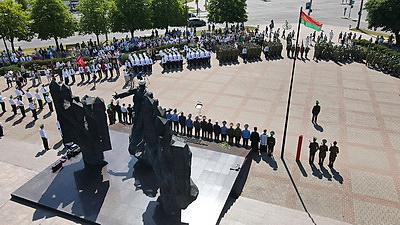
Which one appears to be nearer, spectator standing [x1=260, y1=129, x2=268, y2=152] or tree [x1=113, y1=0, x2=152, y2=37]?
spectator standing [x1=260, y1=129, x2=268, y2=152]

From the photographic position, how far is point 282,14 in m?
57.5

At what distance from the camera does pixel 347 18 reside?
53562 millimetres

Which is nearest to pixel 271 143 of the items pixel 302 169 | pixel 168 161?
pixel 302 169

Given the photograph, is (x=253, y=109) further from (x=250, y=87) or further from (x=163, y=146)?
(x=163, y=146)

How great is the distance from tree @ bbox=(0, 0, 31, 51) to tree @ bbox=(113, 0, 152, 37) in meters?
9.26

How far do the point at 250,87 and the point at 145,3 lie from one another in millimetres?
18760

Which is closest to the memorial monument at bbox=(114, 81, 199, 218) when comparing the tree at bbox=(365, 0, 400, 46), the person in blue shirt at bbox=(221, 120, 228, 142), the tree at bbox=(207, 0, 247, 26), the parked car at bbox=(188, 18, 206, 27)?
the person in blue shirt at bbox=(221, 120, 228, 142)

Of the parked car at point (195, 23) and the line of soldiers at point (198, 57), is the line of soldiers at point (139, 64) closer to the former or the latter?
the line of soldiers at point (198, 57)

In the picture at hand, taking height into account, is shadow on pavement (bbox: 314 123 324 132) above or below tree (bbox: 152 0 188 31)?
below

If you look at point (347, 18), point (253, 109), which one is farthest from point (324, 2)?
point (253, 109)

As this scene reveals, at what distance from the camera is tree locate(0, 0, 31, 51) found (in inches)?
1166

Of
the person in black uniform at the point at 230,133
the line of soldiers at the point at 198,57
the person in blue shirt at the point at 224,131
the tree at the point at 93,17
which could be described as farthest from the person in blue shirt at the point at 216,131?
the tree at the point at 93,17

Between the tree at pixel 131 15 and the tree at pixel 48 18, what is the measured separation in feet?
18.5

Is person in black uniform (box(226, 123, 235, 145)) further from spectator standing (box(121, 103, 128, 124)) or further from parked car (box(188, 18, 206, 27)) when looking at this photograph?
parked car (box(188, 18, 206, 27))
